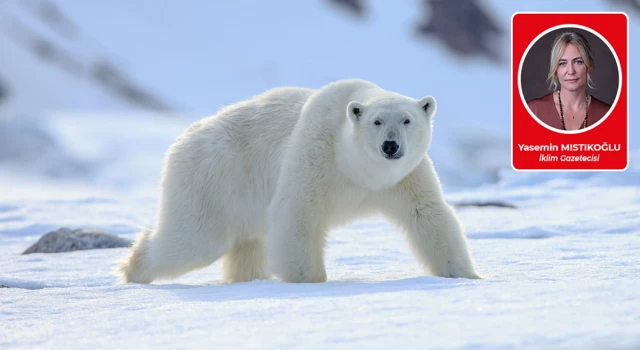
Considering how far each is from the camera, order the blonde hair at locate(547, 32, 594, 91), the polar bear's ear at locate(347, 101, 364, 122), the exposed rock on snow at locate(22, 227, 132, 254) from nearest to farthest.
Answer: the polar bear's ear at locate(347, 101, 364, 122) → the exposed rock on snow at locate(22, 227, 132, 254) → the blonde hair at locate(547, 32, 594, 91)

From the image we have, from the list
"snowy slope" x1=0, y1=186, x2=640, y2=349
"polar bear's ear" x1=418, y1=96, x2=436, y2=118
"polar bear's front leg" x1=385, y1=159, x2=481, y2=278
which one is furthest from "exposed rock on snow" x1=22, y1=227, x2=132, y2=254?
"polar bear's ear" x1=418, y1=96, x2=436, y2=118

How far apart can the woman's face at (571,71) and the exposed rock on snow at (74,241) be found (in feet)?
15.4

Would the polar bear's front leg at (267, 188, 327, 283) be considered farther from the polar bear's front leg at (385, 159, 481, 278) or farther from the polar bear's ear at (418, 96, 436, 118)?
the polar bear's ear at (418, 96, 436, 118)

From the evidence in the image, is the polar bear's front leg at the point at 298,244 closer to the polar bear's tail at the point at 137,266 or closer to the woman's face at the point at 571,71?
the polar bear's tail at the point at 137,266

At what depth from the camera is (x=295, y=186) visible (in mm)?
4375

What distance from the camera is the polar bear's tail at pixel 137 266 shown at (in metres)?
5.00

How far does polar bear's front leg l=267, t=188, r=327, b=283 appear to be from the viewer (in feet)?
14.2

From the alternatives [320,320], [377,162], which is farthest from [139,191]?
[320,320]

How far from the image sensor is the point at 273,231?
445cm

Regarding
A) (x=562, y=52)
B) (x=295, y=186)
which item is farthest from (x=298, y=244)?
(x=562, y=52)

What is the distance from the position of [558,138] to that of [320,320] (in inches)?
303

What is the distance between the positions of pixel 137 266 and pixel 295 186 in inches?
50.0

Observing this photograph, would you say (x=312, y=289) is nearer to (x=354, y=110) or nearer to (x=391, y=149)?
(x=391, y=149)

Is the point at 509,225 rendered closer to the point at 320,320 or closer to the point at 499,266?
the point at 499,266
